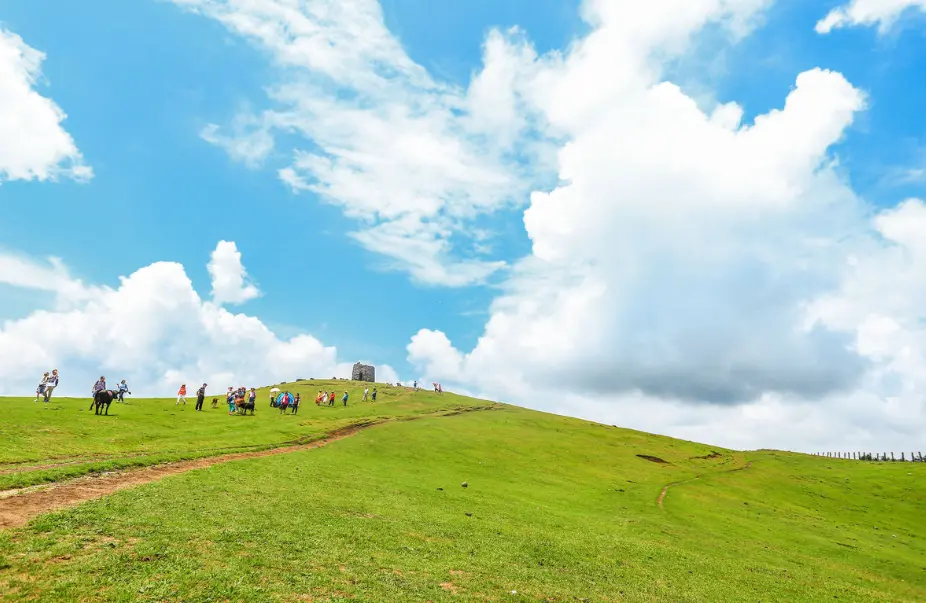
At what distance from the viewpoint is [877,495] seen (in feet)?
221

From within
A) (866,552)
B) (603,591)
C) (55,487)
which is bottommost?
(866,552)

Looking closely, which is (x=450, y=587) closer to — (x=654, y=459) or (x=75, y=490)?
(x=75, y=490)

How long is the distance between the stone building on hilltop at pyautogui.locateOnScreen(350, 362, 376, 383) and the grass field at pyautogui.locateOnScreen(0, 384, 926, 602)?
69838 mm

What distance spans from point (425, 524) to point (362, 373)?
116 m

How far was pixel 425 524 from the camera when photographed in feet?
86.4

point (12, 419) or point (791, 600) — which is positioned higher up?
point (12, 419)

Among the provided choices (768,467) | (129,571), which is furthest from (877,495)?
(129,571)

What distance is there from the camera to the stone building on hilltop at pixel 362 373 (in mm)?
139500

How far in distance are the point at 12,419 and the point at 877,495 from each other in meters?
96.5

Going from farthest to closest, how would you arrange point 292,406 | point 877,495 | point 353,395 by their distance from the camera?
point 353,395
point 292,406
point 877,495

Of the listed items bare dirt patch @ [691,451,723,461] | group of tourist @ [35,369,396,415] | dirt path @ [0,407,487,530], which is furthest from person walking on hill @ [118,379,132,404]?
bare dirt patch @ [691,451,723,461]

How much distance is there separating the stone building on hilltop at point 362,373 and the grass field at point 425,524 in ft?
229

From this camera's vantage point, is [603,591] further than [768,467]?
No

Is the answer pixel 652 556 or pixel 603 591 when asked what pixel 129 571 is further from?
pixel 652 556
